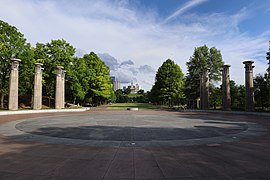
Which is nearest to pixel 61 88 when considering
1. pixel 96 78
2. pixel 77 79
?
pixel 77 79

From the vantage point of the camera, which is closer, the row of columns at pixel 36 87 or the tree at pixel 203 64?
the row of columns at pixel 36 87

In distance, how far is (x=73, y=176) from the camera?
4.99 metres

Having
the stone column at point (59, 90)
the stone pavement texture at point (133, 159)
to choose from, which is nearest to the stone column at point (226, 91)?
the stone pavement texture at point (133, 159)

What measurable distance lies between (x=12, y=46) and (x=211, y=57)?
46299 millimetres

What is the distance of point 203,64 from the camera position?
154 feet

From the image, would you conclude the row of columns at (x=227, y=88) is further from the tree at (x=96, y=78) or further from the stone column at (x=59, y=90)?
the stone column at (x=59, y=90)

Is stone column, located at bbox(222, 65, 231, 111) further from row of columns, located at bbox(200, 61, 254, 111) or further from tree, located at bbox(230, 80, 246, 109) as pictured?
tree, located at bbox(230, 80, 246, 109)

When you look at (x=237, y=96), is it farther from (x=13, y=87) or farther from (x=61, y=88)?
(x=13, y=87)

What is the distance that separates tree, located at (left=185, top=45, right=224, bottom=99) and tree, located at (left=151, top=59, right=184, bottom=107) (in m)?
2.04

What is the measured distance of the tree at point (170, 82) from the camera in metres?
46.5

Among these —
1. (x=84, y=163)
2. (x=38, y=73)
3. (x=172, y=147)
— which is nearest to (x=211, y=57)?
(x=38, y=73)

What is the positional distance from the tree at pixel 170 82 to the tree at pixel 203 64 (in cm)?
204

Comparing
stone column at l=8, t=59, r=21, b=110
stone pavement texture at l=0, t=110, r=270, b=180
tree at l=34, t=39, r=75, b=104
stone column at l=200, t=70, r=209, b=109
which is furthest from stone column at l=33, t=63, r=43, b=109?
stone column at l=200, t=70, r=209, b=109

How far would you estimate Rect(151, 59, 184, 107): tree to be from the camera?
46531 millimetres
